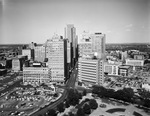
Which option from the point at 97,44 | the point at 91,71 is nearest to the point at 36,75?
the point at 91,71

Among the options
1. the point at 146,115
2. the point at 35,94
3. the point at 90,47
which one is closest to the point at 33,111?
the point at 35,94

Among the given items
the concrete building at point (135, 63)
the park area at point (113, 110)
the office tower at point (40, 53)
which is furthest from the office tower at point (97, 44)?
the park area at point (113, 110)

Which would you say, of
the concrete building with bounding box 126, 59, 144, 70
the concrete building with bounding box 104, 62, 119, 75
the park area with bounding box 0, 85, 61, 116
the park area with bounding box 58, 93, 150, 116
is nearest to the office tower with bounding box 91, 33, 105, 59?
the concrete building with bounding box 104, 62, 119, 75

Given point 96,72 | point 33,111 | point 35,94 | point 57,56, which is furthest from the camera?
point 57,56

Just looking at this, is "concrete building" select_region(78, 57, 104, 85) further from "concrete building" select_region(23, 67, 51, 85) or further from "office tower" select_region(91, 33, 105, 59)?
"office tower" select_region(91, 33, 105, 59)

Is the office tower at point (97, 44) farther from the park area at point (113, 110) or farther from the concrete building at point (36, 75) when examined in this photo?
the park area at point (113, 110)

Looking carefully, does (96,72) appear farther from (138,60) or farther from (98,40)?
(138,60)

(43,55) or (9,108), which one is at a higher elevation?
(43,55)
